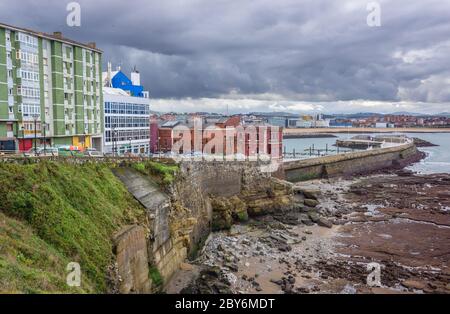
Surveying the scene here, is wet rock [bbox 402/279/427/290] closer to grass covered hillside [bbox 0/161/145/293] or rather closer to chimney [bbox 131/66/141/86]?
grass covered hillside [bbox 0/161/145/293]

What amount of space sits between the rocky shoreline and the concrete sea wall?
1319 centimetres

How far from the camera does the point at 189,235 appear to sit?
30469mm

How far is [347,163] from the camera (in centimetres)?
8031

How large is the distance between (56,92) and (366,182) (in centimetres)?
5300

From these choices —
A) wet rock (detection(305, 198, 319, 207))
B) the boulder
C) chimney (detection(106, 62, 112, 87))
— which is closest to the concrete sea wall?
the boulder

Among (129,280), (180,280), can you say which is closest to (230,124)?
(180,280)

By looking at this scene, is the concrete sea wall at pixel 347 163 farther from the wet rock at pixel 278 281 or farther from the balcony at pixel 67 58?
the wet rock at pixel 278 281

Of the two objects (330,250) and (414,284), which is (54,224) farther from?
(330,250)

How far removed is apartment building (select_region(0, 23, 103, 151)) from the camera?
1629 inches

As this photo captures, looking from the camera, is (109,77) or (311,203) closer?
(311,203)

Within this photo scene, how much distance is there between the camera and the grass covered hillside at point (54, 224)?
44.6 ft

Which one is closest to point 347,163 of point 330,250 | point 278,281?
point 330,250

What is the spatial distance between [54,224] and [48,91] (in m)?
33.5
